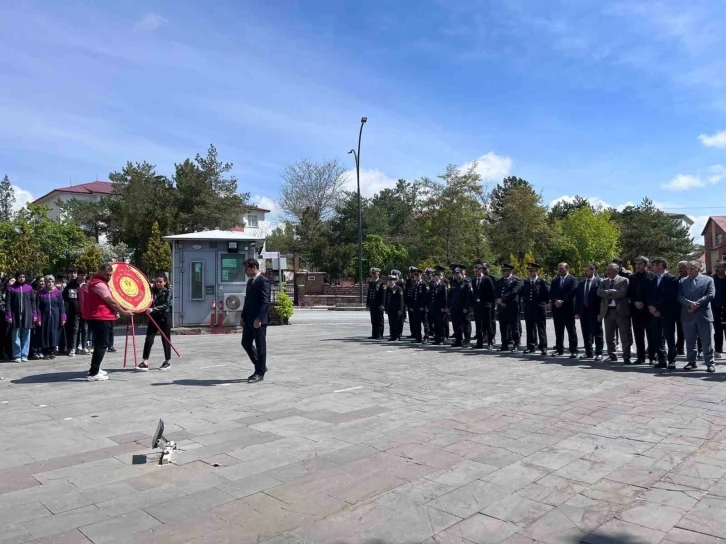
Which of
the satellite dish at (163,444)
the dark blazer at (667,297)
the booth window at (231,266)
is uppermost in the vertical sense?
the booth window at (231,266)

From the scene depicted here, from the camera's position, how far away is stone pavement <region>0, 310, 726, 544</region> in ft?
12.3

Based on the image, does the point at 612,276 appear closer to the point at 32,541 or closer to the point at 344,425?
the point at 344,425

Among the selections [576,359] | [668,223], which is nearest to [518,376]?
[576,359]

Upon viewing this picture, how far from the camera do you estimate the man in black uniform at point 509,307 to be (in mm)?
12797

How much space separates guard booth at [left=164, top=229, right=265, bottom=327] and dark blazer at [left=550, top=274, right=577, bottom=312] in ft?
30.1

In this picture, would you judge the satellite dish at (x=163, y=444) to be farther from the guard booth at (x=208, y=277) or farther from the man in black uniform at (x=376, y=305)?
the guard booth at (x=208, y=277)

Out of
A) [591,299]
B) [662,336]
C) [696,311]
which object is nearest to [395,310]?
[591,299]

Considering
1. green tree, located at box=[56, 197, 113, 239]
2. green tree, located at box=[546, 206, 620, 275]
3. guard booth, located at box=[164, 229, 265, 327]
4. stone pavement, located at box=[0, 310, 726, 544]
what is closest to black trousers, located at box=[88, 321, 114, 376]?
stone pavement, located at box=[0, 310, 726, 544]

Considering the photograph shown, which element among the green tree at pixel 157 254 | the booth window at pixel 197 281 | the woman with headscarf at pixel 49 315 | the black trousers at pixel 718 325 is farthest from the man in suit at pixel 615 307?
the green tree at pixel 157 254

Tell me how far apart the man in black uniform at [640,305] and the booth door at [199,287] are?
11675 mm

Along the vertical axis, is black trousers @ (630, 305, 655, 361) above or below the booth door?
below

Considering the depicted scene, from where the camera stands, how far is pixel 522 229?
135ft

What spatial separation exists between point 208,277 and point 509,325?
30.3 ft

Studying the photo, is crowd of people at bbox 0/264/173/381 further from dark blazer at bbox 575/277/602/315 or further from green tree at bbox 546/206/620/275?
green tree at bbox 546/206/620/275
